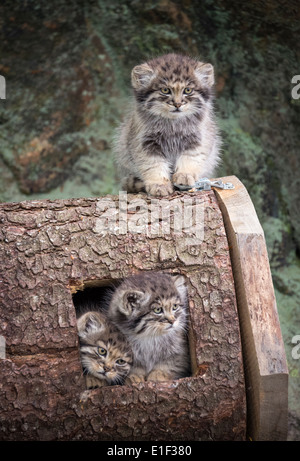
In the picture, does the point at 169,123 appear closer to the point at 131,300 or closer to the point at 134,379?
the point at 131,300

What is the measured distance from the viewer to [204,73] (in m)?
3.78

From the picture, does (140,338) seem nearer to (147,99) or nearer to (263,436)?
(263,436)

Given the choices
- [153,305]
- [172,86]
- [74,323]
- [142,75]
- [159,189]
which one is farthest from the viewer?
[142,75]

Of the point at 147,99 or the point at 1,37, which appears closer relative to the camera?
the point at 147,99

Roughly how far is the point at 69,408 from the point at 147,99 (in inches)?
76.5

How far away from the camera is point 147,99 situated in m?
3.72

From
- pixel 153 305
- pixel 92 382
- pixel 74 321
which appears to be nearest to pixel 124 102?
pixel 153 305

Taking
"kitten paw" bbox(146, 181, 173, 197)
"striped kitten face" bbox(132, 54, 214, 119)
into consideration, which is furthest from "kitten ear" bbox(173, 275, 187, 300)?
"striped kitten face" bbox(132, 54, 214, 119)

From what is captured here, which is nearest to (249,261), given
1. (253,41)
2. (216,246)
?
(216,246)

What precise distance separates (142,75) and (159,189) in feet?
2.59

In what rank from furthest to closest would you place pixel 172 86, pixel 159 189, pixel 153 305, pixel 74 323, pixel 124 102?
Result: pixel 124 102 → pixel 172 86 → pixel 159 189 → pixel 153 305 → pixel 74 323

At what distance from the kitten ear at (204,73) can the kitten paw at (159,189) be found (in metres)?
0.75

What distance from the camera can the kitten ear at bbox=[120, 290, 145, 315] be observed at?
10.1 ft

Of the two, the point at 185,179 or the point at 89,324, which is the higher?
the point at 185,179
